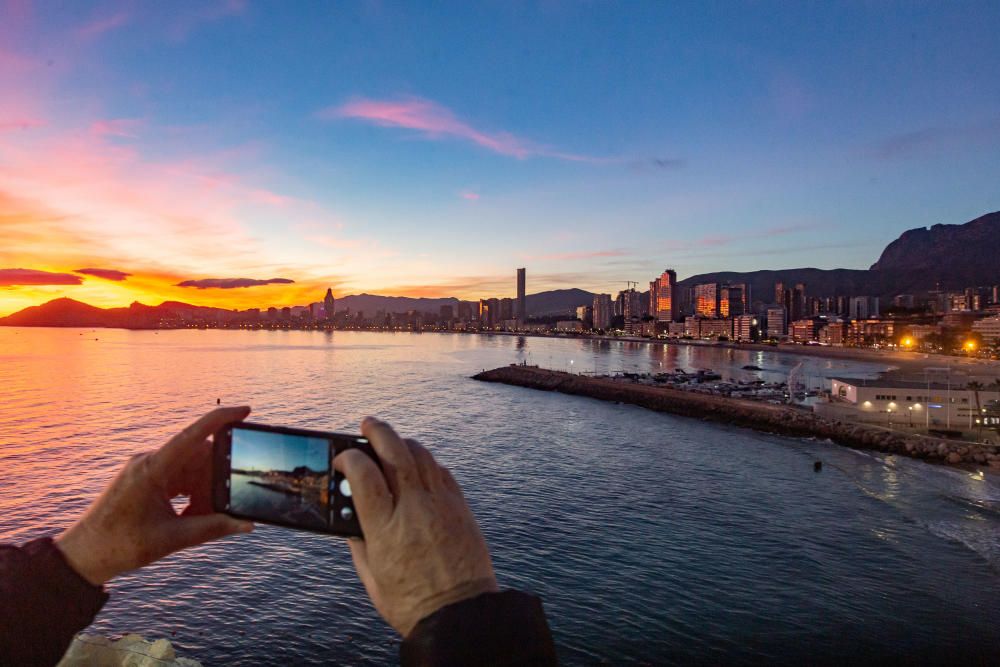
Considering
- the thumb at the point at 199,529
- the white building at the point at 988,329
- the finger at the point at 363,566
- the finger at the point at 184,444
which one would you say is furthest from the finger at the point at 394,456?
the white building at the point at 988,329

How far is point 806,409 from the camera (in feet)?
148

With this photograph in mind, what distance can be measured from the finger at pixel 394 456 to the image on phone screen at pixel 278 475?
0.59m

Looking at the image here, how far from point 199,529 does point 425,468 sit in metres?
1.00

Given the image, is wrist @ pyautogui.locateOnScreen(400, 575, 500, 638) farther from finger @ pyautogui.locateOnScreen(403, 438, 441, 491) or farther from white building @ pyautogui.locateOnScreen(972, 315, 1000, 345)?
white building @ pyautogui.locateOnScreen(972, 315, 1000, 345)

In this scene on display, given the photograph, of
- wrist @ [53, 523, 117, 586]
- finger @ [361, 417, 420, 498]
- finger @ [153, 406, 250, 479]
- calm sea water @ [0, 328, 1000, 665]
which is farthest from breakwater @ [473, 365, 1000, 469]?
wrist @ [53, 523, 117, 586]

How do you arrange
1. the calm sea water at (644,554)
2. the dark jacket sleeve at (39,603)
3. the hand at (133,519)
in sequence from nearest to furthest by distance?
1. the dark jacket sleeve at (39,603)
2. the hand at (133,519)
3. the calm sea water at (644,554)

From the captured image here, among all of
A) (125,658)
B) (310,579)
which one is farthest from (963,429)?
(125,658)

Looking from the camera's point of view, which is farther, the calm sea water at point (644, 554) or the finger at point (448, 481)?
the calm sea water at point (644, 554)

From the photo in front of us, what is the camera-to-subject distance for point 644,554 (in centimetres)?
1752

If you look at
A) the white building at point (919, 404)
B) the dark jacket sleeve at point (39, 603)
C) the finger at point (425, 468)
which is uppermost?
the finger at point (425, 468)

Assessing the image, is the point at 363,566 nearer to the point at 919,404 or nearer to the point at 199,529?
the point at 199,529

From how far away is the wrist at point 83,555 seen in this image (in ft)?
5.78

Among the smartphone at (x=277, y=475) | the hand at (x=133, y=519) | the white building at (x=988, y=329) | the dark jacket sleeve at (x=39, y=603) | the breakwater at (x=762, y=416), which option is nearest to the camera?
the dark jacket sleeve at (x=39, y=603)

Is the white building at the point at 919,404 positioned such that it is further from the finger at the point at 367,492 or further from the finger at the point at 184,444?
the finger at the point at 184,444
